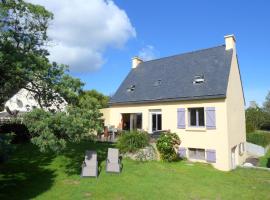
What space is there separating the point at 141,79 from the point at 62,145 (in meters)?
15.3

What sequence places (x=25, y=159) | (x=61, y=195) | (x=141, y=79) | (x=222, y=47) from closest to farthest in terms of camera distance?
(x=61, y=195) < (x=25, y=159) < (x=222, y=47) < (x=141, y=79)

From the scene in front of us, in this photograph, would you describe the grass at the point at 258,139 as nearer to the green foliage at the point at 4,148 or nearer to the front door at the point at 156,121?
the front door at the point at 156,121

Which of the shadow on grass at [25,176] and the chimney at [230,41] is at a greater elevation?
the chimney at [230,41]

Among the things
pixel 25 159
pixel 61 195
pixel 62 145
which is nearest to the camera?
pixel 61 195

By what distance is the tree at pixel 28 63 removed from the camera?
12250mm

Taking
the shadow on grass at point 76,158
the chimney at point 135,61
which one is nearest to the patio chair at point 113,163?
the shadow on grass at point 76,158

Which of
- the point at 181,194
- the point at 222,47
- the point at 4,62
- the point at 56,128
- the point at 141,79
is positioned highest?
the point at 222,47

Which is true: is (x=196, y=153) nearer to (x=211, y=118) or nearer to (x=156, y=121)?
(x=211, y=118)

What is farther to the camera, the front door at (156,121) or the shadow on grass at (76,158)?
the front door at (156,121)

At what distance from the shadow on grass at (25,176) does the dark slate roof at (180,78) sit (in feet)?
33.4

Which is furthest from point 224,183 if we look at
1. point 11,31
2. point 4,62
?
point 11,31

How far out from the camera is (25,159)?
16.1 m

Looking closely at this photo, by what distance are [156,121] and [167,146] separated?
4.59 meters

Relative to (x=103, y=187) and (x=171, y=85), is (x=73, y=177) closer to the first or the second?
(x=103, y=187)
